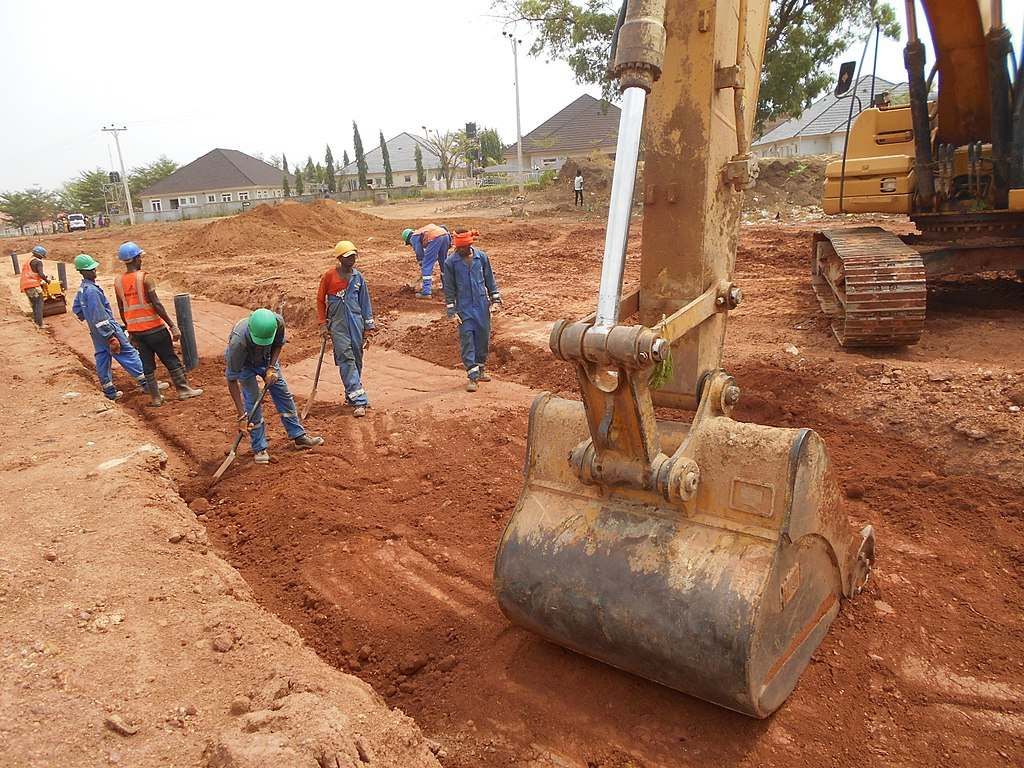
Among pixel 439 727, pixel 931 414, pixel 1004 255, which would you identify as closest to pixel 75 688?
pixel 439 727

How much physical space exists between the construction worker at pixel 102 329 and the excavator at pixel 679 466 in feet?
21.9

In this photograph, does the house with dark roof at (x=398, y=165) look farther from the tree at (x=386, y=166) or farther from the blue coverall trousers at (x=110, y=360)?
the blue coverall trousers at (x=110, y=360)

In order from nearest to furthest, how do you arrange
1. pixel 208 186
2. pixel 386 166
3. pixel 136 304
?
pixel 136 304 → pixel 208 186 → pixel 386 166

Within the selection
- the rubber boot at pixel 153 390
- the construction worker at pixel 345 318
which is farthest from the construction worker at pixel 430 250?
the rubber boot at pixel 153 390

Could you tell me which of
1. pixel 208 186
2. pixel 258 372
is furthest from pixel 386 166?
pixel 258 372

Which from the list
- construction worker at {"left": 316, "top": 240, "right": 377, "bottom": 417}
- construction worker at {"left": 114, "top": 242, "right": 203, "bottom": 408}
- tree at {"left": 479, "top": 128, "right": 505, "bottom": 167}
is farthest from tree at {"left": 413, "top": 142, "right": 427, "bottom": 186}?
construction worker at {"left": 316, "top": 240, "right": 377, "bottom": 417}

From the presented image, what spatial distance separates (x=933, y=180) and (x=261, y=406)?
22.0 ft

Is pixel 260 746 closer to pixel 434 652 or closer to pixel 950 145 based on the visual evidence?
pixel 434 652

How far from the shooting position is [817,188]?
21.5m

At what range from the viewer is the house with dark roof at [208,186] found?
197 ft

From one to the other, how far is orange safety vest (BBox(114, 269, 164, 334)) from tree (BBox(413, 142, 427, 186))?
57.7 meters

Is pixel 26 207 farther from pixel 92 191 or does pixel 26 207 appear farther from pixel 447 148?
pixel 447 148

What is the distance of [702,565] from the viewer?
2.70 metres

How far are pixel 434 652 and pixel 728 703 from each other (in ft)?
5.15
